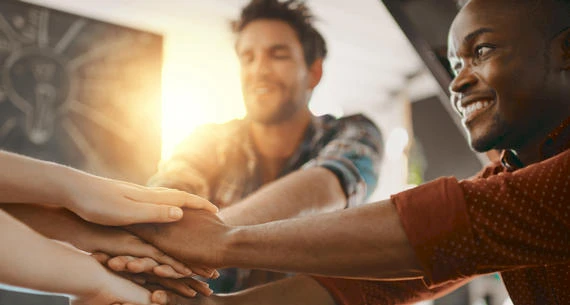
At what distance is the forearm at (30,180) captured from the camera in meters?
0.82

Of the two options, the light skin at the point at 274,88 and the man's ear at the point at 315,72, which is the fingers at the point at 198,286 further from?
the man's ear at the point at 315,72

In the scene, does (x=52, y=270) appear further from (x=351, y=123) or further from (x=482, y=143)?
(x=351, y=123)

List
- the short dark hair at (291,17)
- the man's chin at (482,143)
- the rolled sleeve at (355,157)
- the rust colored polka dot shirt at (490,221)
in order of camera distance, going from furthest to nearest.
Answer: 1. the short dark hair at (291,17)
2. the rolled sleeve at (355,157)
3. the man's chin at (482,143)
4. the rust colored polka dot shirt at (490,221)

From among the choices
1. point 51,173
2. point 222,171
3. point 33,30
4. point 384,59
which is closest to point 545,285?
point 51,173

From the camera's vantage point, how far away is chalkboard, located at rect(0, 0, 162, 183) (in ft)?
8.81

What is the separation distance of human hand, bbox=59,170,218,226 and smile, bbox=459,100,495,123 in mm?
527

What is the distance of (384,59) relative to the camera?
13.4ft

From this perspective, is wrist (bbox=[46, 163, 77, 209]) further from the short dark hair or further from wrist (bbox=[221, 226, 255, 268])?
the short dark hair

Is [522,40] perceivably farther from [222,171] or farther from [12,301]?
[12,301]

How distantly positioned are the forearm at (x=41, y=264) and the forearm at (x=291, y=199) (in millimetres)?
384

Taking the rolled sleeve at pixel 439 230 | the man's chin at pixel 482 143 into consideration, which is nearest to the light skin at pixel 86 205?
the rolled sleeve at pixel 439 230

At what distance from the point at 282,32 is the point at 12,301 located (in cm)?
189

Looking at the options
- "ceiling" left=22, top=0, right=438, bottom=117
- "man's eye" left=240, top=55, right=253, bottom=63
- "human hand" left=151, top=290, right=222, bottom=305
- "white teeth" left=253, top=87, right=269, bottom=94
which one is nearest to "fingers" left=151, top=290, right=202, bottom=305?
"human hand" left=151, top=290, right=222, bottom=305

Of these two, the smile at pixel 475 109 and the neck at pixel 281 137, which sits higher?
the neck at pixel 281 137
